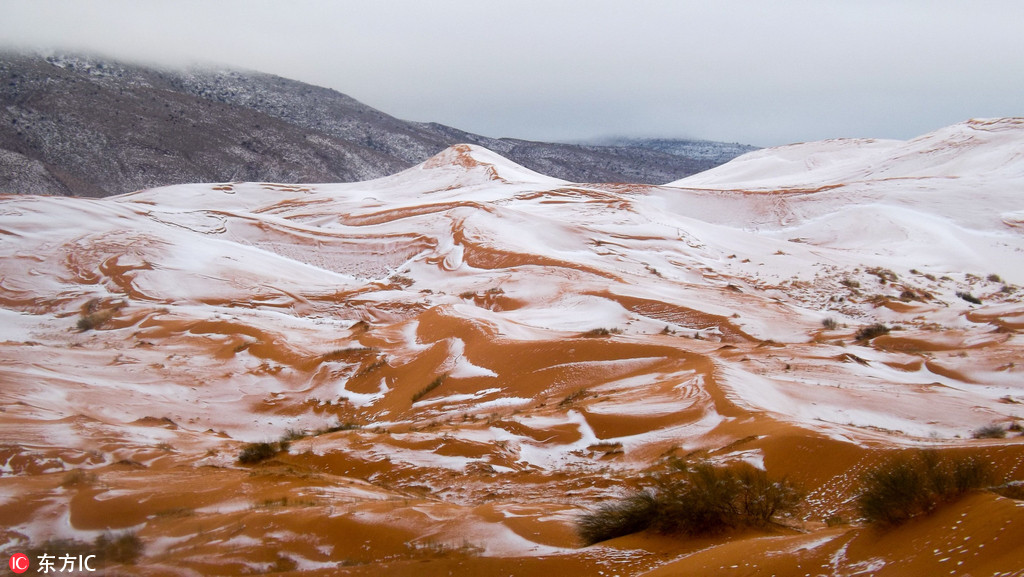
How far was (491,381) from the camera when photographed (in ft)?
37.1

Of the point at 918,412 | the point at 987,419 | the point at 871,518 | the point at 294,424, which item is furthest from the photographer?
the point at 294,424

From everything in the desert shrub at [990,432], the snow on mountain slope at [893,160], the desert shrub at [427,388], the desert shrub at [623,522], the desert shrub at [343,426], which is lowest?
the desert shrub at [343,426]

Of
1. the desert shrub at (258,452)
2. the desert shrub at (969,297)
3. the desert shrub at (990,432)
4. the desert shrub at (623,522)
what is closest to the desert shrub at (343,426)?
the desert shrub at (258,452)

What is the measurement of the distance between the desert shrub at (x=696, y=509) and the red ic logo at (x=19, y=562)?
154 inches

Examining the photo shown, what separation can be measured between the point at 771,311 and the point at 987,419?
8.48 m

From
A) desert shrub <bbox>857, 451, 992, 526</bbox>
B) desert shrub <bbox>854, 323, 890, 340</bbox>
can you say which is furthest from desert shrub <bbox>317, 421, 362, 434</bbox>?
desert shrub <bbox>854, 323, 890, 340</bbox>

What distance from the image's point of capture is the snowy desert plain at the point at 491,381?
507cm

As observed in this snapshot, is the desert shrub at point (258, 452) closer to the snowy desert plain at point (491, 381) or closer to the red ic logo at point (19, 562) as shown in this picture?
the snowy desert plain at point (491, 381)

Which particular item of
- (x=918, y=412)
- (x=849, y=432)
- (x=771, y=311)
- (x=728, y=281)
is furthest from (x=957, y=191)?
(x=849, y=432)

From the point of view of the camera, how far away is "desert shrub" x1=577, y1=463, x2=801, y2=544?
4980mm

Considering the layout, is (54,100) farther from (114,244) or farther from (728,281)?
(728,281)

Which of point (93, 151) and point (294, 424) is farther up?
point (93, 151)

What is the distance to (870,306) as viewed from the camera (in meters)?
17.8

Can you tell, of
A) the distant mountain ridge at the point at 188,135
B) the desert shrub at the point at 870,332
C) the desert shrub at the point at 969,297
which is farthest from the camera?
the distant mountain ridge at the point at 188,135
